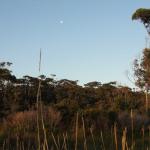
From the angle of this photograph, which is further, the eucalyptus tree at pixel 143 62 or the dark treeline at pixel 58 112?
the eucalyptus tree at pixel 143 62

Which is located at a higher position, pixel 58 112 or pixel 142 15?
pixel 142 15

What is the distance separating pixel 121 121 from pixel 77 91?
70.4 feet

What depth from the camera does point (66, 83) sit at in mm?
49781

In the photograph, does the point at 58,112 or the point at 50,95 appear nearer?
the point at 58,112

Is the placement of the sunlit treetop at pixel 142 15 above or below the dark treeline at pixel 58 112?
above

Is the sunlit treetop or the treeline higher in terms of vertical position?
the sunlit treetop

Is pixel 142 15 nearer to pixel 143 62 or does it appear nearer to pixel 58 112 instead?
pixel 143 62

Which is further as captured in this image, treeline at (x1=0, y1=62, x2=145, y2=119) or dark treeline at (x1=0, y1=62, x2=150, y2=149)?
treeline at (x1=0, y1=62, x2=145, y2=119)

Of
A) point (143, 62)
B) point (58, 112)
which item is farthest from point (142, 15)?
point (58, 112)

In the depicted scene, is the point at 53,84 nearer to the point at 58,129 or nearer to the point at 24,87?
the point at 24,87

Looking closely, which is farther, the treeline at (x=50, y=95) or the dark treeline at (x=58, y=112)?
the treeline at (x=50, y=95)

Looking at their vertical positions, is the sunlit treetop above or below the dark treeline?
above

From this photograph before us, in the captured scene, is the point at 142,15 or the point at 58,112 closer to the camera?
the point at 58,112

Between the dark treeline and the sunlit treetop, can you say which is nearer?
the dark treeline
